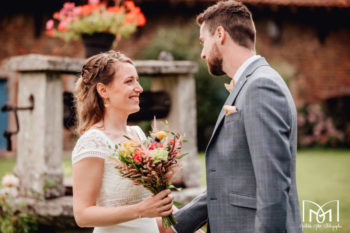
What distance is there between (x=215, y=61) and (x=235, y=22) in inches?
9.1

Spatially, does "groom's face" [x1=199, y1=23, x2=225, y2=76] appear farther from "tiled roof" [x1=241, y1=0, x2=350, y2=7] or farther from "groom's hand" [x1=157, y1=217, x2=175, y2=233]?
"tiled roof" [x1=241, y1=0, x2=350, y2=7]

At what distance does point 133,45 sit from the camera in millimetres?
13312

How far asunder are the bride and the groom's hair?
1.93ft

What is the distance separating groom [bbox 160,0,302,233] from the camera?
202 cm

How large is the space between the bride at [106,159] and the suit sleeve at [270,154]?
501 mm

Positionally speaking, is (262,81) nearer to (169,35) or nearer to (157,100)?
(157,100)

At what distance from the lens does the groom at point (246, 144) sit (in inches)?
79.7

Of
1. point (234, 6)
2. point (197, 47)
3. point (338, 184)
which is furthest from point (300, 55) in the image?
point (234, 6)

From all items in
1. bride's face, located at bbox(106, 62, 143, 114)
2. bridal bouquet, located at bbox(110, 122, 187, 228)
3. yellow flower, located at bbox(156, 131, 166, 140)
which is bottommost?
bridal bouquet, located at bbox(110, 122, 187, 228)

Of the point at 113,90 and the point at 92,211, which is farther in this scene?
the point at 113,90

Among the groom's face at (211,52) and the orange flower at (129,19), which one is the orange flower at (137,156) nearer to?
the groom's face at (211,52)

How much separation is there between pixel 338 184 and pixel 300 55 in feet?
24.4

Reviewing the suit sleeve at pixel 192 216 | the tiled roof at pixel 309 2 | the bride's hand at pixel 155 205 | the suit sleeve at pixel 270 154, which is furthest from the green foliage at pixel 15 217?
the tiled roof at pixel 309 2

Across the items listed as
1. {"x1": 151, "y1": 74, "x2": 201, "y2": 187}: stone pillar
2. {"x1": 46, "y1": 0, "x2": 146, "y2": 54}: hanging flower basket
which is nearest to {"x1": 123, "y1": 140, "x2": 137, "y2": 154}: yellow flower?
{"x1": 151, "y1": 74, "x2": 201, "y2": 187}: stone pillar
